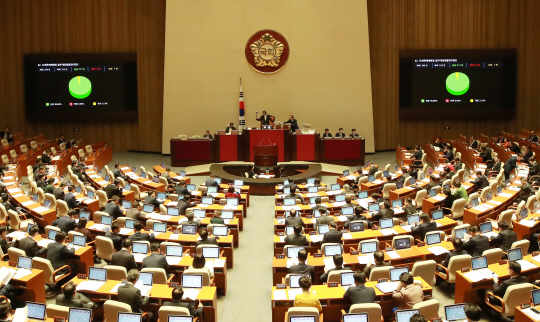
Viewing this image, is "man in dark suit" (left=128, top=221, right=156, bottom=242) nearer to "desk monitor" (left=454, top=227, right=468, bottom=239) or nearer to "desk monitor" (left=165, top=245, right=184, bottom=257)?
"desk monitor" (left=165, top=245, right=184, bottom=257)

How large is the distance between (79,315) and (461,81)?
21.8 metres

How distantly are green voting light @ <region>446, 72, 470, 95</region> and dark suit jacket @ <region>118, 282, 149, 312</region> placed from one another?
20525mm

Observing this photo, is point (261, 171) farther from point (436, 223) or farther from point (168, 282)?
point (168, 282)

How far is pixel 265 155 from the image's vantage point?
806 inches

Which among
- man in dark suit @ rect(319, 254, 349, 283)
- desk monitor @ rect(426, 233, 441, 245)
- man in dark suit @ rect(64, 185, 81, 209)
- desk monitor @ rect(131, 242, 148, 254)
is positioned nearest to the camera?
man in dark suit @ rect(319, 254, 349, 283)

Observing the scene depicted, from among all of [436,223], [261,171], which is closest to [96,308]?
[436,223]

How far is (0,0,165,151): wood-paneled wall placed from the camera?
25469 millimetres

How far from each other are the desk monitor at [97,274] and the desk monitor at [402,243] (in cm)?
513

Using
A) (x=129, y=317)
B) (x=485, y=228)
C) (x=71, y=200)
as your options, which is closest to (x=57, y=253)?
(x=129, y=317)

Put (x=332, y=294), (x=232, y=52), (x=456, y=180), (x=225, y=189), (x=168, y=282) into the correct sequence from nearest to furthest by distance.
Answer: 1. (x=332, y=294)
2. (x=168, y=282)
3. (x=456, y=180)
4. (x=225, y=189)
5. (x=232, y=52)

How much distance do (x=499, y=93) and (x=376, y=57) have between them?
5867 millimetres

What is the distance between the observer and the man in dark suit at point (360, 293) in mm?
7625

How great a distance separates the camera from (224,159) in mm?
22516

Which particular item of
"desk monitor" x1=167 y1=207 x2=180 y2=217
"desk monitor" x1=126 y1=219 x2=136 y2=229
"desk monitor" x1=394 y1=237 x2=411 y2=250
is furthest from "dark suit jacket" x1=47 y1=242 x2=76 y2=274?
"desk monitor" x1=394 y1=237 x2=411 y2=250
